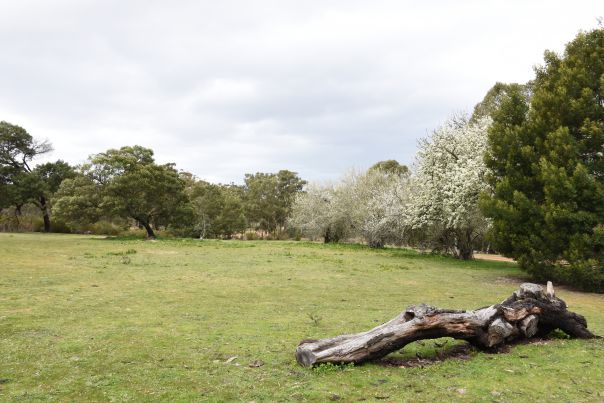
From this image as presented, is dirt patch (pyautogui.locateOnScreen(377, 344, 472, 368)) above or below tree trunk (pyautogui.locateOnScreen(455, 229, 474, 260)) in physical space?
below

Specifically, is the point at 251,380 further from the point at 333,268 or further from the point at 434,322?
the point at 333,268

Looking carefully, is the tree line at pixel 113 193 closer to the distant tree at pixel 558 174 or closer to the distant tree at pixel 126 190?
the distant tree at pixel 126 190

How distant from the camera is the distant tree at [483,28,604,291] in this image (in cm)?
1608

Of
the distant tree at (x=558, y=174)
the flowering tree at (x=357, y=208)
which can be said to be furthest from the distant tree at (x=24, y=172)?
the distant tree at (x=558, y=174)

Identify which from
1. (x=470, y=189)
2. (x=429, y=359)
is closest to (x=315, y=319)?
(x=429, y=359)

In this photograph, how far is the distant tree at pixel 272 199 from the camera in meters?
77.0

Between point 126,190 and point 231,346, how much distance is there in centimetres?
3685

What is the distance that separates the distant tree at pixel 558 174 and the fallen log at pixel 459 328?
939cm

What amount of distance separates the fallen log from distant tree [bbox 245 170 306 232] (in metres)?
66.6

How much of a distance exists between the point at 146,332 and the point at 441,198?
22.0 m

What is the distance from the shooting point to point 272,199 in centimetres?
7781

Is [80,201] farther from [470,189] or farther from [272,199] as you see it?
[272,199]

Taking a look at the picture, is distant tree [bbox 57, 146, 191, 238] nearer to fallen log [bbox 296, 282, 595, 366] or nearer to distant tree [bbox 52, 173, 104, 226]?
distant tree [bbox 52, 173, 104, 226]

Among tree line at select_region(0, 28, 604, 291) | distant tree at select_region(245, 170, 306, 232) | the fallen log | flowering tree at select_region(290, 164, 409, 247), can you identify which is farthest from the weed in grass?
distant tree at select_region(245, 170, 306, 232)
